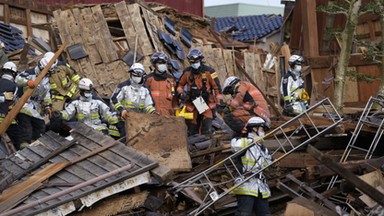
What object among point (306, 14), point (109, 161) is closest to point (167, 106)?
point (109, 161)

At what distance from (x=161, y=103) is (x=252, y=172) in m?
4.36

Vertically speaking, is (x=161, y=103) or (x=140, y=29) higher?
(x=140, y=29)

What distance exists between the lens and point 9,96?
1174cm

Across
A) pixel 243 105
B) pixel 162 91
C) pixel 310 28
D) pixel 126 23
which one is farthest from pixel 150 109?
pixel 310 28

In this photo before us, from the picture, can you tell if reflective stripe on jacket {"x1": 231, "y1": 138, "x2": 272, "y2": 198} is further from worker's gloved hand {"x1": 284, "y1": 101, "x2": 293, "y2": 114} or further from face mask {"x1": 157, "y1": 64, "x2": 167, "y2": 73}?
face mask {"x1": 157, "y1": 64, "x2": 167, "y2": 73}

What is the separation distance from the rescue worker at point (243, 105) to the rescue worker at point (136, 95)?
164 cm

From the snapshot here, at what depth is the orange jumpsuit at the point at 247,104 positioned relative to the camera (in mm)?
10820

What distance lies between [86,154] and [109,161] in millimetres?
416

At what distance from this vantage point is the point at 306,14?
20.0 meters

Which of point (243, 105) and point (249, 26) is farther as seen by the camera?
point (249, 26)

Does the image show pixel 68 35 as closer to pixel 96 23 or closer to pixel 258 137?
pixel 96 23

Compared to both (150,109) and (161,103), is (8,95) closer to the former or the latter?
(150,109)

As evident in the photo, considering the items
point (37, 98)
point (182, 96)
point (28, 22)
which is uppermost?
point (37, 98)

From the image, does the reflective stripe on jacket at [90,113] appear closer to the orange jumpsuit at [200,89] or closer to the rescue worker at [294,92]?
the orange jumpsuit at [200,89]
